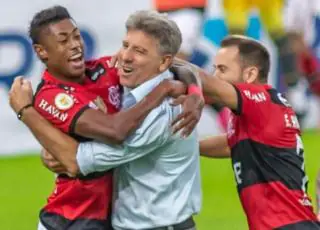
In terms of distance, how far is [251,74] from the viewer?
7.54 meters

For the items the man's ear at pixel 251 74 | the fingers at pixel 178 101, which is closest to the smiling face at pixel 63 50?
the fingers at pixel 178 101

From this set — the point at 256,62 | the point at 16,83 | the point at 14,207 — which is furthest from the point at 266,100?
the point at 14,207

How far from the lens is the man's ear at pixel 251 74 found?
7523mm

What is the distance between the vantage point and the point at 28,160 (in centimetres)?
1323

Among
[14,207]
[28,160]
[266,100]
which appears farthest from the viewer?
[28,160]

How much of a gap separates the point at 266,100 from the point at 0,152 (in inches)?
254

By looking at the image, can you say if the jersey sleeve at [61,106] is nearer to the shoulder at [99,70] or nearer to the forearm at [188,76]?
the shoulder at [99,70]

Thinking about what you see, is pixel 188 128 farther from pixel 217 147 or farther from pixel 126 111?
pixel 217 147

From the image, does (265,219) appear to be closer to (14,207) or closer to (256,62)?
(256,62)

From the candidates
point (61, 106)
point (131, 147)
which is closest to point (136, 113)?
point (131, 147)

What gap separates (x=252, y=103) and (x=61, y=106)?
1.01 metres

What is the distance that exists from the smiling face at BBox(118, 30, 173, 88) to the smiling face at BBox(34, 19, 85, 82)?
13.3 inches

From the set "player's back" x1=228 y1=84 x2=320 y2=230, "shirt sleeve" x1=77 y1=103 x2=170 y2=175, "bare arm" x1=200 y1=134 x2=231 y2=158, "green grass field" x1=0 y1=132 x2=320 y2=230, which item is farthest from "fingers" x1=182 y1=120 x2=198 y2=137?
"green grass field" x1=0 y1=132 x2=320 y2=230

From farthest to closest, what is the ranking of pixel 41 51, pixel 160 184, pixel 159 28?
pixel 41 51 < pixel 160 184 < pixel 159 28
